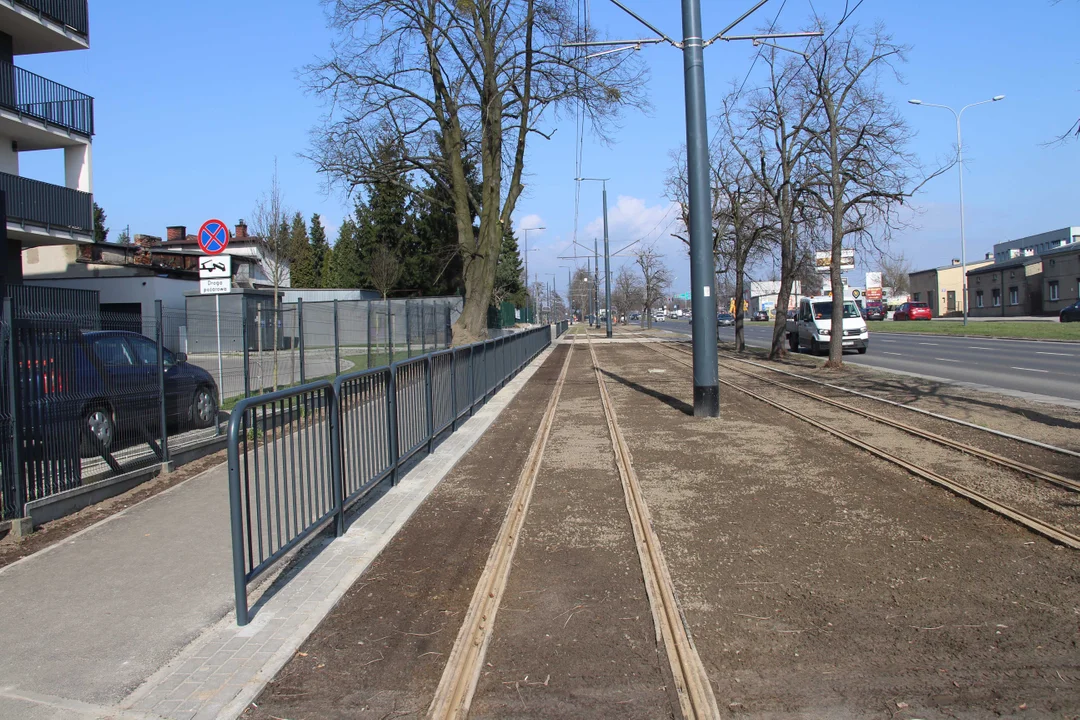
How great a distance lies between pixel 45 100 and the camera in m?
22.8

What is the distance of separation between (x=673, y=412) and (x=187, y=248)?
60765mm

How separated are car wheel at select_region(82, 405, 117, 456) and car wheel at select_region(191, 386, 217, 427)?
2943 mm

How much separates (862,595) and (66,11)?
25904mm

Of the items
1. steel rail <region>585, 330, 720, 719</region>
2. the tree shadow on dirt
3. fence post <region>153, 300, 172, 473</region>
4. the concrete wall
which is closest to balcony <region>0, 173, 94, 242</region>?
fence post <region>153, 300, 172, 473</region>

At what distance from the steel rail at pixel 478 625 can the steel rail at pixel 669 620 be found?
97 cm

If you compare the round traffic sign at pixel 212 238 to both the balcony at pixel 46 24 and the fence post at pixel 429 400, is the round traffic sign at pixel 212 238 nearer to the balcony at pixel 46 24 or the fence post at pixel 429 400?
the fence post at pixel 429 400

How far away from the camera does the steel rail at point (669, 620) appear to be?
148 inches

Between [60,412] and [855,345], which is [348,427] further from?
[855,345]

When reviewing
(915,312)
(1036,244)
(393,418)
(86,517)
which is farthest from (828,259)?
(1036,244)

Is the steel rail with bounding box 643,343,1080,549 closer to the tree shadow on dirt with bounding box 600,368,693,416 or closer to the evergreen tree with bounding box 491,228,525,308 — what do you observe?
the tree shadow on dirt with bounding box 600,368,693,416

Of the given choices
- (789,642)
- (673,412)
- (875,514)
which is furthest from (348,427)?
(673,412)

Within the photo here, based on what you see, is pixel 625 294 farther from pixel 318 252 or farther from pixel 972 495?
pixel 972 495

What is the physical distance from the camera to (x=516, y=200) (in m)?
29.1

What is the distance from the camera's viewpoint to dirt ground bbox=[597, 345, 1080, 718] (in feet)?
12.5
